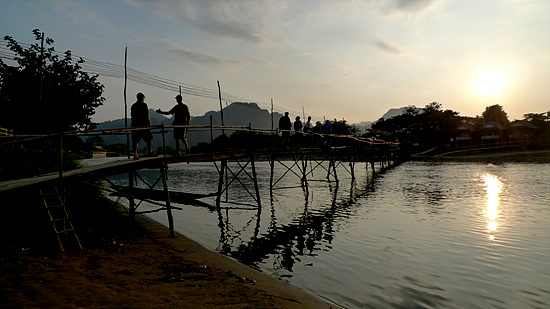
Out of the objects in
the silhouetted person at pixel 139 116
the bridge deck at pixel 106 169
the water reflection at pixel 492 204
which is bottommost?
the water reflection at pixel 492 204

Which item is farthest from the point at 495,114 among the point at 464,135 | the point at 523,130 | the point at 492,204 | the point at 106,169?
the point at 106,169

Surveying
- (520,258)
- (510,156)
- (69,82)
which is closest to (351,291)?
(520,258)

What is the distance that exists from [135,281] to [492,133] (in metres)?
96.9

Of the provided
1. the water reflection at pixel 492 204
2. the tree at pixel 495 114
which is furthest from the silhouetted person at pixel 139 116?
the tree at pixel 495 114

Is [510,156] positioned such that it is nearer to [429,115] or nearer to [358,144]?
[429,115]

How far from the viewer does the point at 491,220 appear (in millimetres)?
14977

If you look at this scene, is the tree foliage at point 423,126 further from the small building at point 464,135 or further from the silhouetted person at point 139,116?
the silhouetted person at point 139,116

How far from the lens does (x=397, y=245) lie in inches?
450

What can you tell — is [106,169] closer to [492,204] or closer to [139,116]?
[139,116]

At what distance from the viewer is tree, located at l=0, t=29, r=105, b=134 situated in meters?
31.8

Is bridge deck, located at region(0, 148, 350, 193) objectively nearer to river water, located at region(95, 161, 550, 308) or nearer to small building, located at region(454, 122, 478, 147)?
river water, located at region(95, 161, 550, 308)

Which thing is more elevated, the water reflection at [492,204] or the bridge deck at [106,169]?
the bridge deck at [106,169]

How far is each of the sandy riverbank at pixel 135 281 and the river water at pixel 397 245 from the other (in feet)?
4.26

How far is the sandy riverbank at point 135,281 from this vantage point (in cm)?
573
